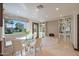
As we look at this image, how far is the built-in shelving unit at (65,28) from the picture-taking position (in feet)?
8.48

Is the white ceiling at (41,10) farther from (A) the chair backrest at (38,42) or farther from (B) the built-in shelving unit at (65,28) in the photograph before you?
(A) the chair backrest at (38,42)

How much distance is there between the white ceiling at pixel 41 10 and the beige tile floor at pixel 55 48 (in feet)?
1.73

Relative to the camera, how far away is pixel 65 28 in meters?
2.66

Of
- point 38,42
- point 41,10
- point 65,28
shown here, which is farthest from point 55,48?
point 41,10

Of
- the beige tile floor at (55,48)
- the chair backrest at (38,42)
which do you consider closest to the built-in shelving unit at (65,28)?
the beige tile floor at (55,48)

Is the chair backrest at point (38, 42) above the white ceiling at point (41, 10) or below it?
below

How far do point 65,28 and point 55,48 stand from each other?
530 mm

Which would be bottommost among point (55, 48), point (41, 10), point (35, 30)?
point (55, 48)

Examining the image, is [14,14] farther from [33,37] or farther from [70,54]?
[70,54]

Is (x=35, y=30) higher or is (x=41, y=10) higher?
(x=41, y=10)

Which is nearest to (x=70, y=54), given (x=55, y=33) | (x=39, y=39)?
(x=55, y=33)

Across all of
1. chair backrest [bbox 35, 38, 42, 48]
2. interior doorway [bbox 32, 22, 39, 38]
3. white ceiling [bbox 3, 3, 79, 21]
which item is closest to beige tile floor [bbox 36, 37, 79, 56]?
chair backrest [bbox 35, 38, 42, 48]

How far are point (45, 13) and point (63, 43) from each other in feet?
2.62

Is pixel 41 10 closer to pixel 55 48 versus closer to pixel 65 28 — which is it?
pixel 65 28
